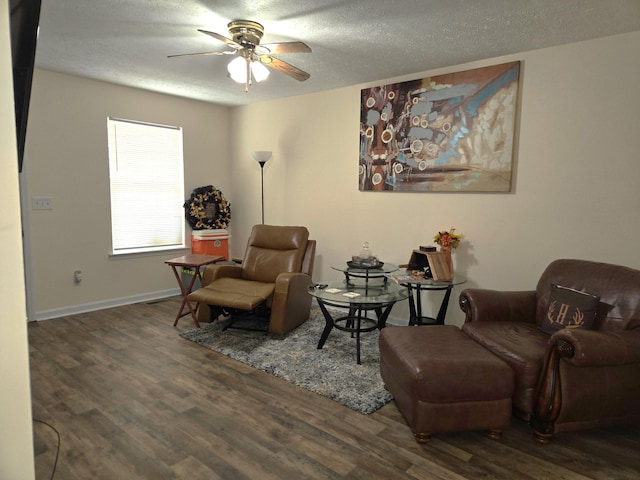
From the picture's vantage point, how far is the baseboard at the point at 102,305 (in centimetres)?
400

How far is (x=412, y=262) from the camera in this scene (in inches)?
139

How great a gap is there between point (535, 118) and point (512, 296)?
143 centimetres

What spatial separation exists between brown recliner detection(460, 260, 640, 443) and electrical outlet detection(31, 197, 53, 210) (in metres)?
4.05

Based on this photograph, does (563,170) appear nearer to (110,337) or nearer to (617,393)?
(617,393)

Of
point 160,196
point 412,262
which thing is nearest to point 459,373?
point 412,262

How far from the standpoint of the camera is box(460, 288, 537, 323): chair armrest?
2703 mm

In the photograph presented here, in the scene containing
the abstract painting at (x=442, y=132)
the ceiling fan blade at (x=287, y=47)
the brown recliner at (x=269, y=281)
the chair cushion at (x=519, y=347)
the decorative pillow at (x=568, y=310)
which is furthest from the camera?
the brown recliner at (x=269, y=281)

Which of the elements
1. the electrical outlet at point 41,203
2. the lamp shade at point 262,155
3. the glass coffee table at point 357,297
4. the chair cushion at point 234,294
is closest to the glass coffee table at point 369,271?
the glass coffee table at point 357,297

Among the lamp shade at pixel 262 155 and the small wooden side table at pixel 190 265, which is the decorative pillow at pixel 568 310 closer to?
the small wooden side table at pixel 190 265

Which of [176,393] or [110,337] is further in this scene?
[110,337]

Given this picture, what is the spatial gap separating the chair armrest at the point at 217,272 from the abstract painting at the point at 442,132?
1.58 metres

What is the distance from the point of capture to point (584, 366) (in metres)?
2.00

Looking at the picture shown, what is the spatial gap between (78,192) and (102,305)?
1.23 meters

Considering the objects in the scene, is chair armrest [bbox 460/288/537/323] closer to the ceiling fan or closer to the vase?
the vase
